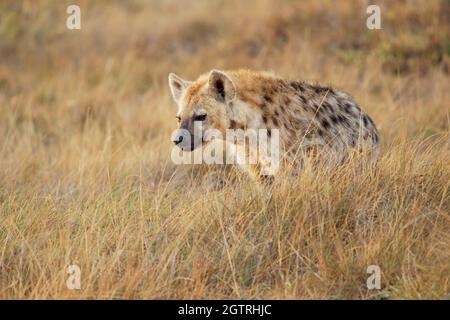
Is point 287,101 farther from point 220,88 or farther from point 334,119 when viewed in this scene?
point 220,88

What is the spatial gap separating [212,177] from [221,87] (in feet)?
2.95

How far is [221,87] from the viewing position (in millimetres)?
5422

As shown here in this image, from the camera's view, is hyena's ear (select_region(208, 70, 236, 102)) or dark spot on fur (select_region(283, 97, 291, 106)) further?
dark spot on fur (select_region(283, 97, 291, 106))

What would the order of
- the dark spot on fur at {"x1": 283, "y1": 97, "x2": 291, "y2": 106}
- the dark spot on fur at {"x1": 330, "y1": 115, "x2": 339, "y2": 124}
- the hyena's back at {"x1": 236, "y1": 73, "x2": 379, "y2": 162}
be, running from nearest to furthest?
the hyena's back at {"x1": 236, "y1": 73, "x2": 379, "y2": 162}, the dark spot on fur at {"x1": 283, "y1": 97, "x2": 291, "y2": 106}, the dark spot on fur at {"x1": 330, "y1": 115, "x2": 339, "y2": 124}

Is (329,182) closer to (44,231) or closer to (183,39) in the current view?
(44,231)

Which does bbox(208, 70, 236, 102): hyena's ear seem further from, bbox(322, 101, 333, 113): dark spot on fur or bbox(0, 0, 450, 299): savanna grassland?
bbox(322, 101, 333, 113): dark spot on fur

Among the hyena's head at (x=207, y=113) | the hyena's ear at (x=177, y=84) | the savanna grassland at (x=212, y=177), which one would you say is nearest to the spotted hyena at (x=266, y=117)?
the hyena's head at (x=207, y=113)

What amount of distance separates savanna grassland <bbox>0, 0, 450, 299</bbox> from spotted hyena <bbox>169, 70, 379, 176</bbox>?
295mm

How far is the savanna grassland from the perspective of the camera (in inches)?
169

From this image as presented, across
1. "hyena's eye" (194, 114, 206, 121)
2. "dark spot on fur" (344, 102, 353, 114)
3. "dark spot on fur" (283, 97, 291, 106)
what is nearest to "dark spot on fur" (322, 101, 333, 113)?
"dark spot on fur" (344, 102, 353, 114)

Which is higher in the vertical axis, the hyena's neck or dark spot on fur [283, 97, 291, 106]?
dark spot on fur [283, 97, 291, 106]

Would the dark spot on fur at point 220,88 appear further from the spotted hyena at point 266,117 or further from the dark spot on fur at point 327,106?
the dark spot on fur at point 327,106
